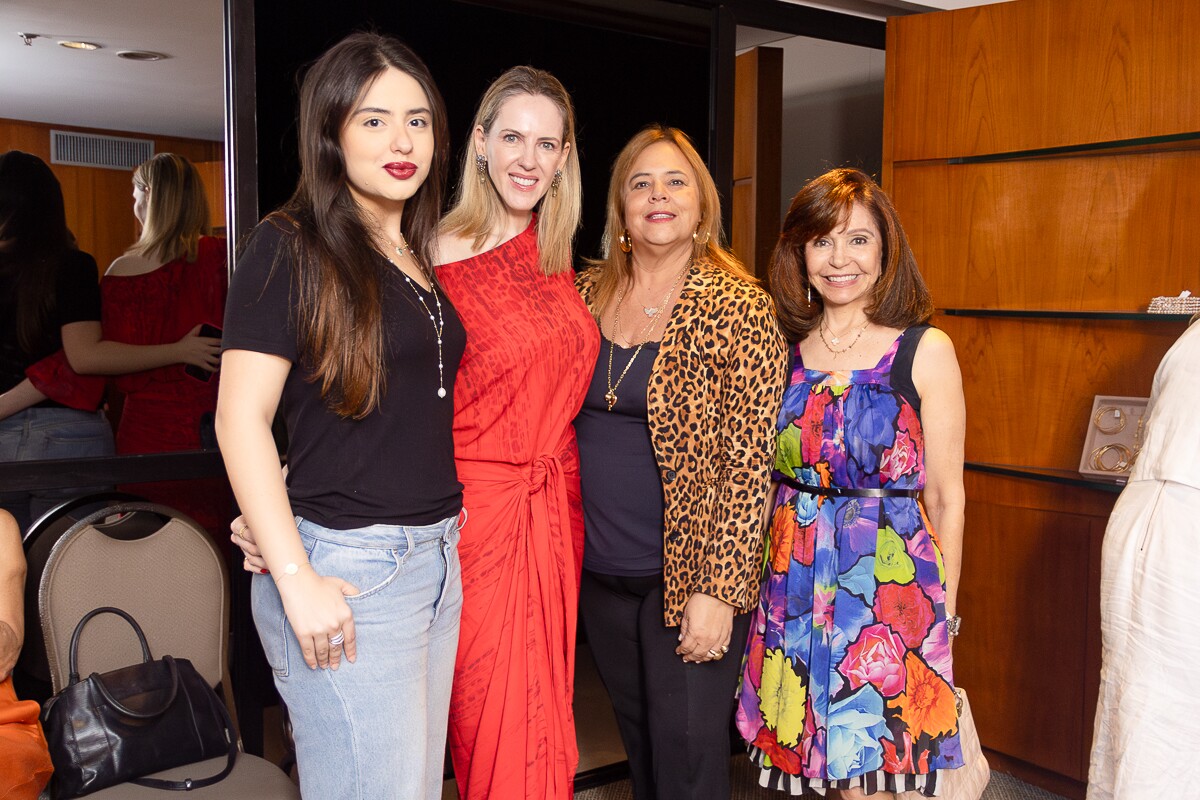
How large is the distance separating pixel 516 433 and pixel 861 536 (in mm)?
701

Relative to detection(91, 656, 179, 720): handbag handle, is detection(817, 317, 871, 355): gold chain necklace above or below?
above

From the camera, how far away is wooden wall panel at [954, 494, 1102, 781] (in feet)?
9.25

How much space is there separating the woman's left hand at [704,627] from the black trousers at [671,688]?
0.14 feet

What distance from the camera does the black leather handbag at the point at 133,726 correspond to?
184 centimetres

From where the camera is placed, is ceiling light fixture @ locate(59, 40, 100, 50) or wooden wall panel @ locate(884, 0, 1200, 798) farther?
wooden wall panel @ locate(884, 0, 1200, 798)

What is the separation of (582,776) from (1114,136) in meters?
2.26

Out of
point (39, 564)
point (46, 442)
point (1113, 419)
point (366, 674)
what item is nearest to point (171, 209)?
point (46, 442)

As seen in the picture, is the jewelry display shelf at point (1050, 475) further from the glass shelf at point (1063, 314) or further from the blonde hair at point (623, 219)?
the blonde hair at point (623, 219)

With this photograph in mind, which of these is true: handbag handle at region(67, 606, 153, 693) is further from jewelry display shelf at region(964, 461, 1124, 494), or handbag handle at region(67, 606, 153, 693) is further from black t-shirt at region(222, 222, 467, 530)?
jewelry display shelf at region(964, 461, 1124, 494)

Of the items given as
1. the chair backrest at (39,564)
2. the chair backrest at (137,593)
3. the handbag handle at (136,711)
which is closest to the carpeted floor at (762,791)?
the chair backrest at (137,593)

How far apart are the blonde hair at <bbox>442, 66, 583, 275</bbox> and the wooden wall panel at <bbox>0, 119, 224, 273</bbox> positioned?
0.68 m

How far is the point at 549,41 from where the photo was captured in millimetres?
3305

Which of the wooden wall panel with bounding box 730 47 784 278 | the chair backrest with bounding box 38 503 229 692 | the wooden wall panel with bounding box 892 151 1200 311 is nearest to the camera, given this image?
the chair backrest with bounding box 38 503 229 692

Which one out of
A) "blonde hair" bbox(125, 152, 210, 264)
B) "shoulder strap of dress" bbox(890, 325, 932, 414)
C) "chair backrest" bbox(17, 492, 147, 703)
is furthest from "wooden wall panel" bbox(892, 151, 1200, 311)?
"chair backrest" bbox(17, 492, 147, 703)
